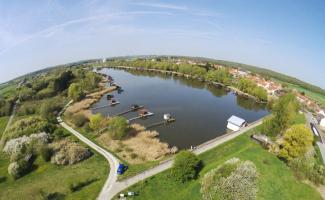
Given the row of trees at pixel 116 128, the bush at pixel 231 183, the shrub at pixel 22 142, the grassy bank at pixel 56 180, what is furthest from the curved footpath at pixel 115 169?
the bush at pixel 231 183

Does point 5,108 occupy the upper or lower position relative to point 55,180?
upper

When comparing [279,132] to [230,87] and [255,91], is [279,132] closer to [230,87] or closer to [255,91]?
[255,91]

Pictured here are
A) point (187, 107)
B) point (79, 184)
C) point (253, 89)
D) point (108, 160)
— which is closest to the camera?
point (79, 184)

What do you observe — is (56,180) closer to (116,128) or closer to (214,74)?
(116,128)

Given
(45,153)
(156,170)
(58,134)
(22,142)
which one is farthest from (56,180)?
(156,170)

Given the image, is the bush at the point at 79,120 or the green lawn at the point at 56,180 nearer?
the green lawn at the point at 56,180

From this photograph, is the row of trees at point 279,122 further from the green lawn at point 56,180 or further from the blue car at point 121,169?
the green lawn at point 56,180
